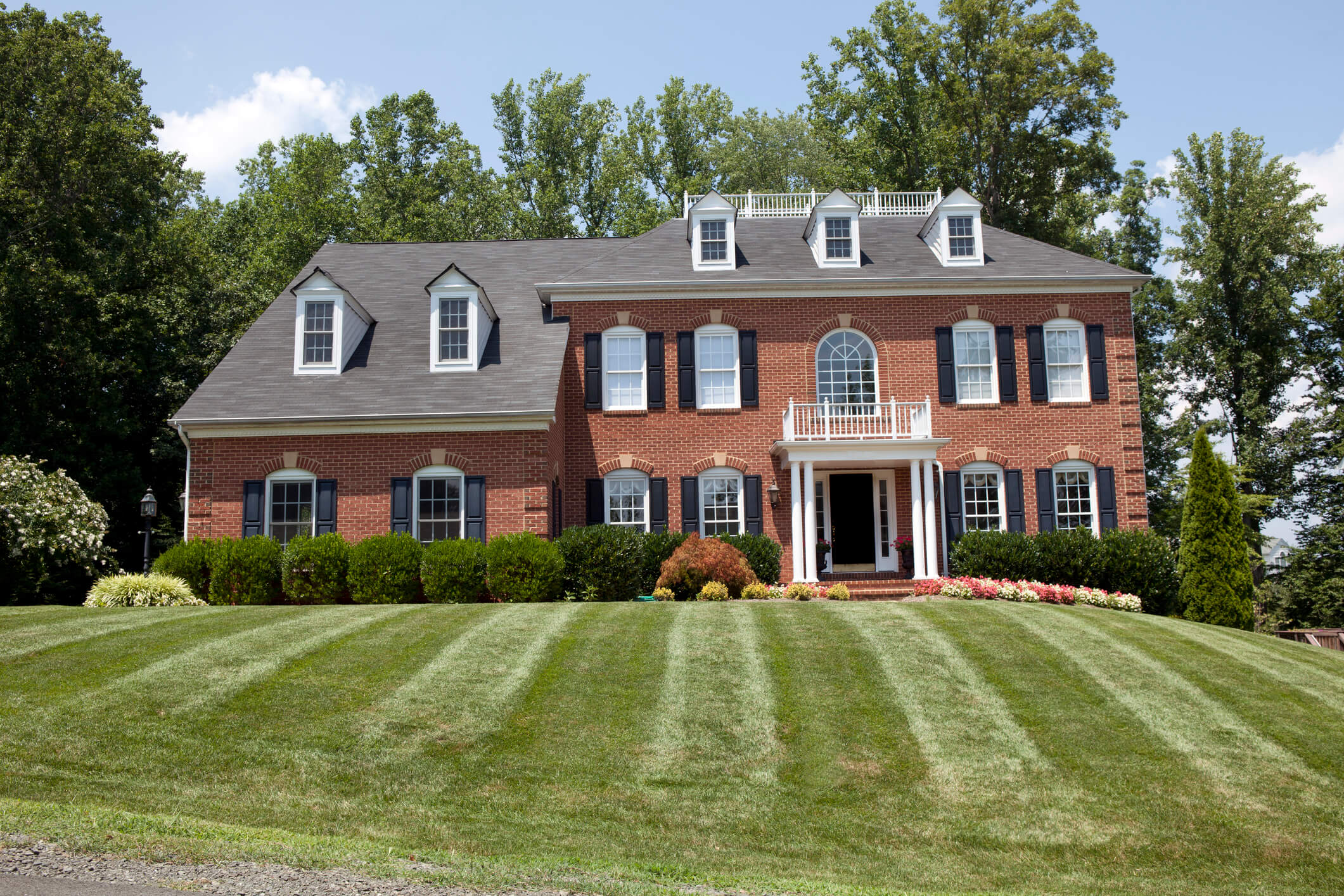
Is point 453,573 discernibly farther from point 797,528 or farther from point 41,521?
point 41,521

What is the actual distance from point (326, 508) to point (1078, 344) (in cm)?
1718

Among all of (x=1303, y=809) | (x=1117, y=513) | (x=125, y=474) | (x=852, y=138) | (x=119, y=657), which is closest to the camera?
(x=1303, y=809)

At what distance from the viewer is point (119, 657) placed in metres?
11.4

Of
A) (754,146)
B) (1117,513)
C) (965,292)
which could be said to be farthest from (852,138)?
(1117,513)

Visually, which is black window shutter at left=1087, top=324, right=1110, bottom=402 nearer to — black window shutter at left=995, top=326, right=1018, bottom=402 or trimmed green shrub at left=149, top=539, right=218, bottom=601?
black window shutter at left=995, top=326, right=1018, bottom=402

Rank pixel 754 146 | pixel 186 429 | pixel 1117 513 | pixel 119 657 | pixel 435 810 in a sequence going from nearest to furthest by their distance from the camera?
pixel 435 810 → pixel 119 657 → pixel 186 429 → pixel 1117 513 → pixel 754 146

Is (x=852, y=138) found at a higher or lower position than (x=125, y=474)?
higher

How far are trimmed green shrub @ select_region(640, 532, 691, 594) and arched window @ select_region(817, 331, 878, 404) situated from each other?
5.44 meters

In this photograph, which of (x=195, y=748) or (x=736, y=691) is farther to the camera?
(x=736, y=691)

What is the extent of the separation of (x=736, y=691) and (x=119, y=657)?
23.2ft

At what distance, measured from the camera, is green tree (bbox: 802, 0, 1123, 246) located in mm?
33000

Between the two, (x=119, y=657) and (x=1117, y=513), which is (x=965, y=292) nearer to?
(x=1117, y=513)

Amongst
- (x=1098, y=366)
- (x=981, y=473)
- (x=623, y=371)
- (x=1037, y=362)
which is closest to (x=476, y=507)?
(x=623, y=371)

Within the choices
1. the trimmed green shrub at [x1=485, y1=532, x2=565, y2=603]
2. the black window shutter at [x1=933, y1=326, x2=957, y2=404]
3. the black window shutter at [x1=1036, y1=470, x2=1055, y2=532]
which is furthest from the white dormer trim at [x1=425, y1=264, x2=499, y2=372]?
the black window shutter at [x1=1036, y1=470, x2=1055, y2=532]
